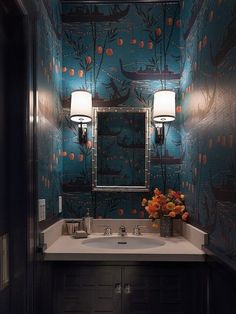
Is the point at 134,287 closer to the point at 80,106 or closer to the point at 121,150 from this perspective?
the point at 121,150

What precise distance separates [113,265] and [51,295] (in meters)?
0.40

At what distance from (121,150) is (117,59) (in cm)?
73

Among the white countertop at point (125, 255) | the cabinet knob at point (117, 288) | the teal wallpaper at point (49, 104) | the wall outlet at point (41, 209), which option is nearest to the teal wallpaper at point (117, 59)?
the teal wallpaper at point (49, 104)

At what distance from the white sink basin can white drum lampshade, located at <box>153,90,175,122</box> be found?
89cm

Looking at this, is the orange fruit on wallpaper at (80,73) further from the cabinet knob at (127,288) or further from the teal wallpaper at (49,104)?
the cabinet knob at (127,288)

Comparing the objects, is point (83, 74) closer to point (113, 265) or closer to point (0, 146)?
point (0, 146)

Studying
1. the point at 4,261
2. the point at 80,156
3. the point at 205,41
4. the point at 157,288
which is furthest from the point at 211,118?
the point at 4,261

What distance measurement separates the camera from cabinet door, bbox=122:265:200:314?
1633mm

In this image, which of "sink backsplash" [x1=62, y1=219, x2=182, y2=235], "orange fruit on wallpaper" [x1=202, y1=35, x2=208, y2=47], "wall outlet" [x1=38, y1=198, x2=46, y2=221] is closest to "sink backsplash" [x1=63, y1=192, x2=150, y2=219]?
"sink backsplash" [x1=62, y1=219, x2=182, y2=235]

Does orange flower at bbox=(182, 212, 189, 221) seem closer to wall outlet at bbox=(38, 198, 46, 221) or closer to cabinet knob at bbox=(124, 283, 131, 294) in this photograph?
cabinet knob at bbox=(124, 283, 131, 294)

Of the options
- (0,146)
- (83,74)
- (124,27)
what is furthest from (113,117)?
(0,146)

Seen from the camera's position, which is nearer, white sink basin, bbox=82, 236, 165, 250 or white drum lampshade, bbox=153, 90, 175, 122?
white sink basin, bbox=82, 236, 165, 250

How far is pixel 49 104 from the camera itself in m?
1.86

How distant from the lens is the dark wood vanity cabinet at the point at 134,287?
1.63 meters
